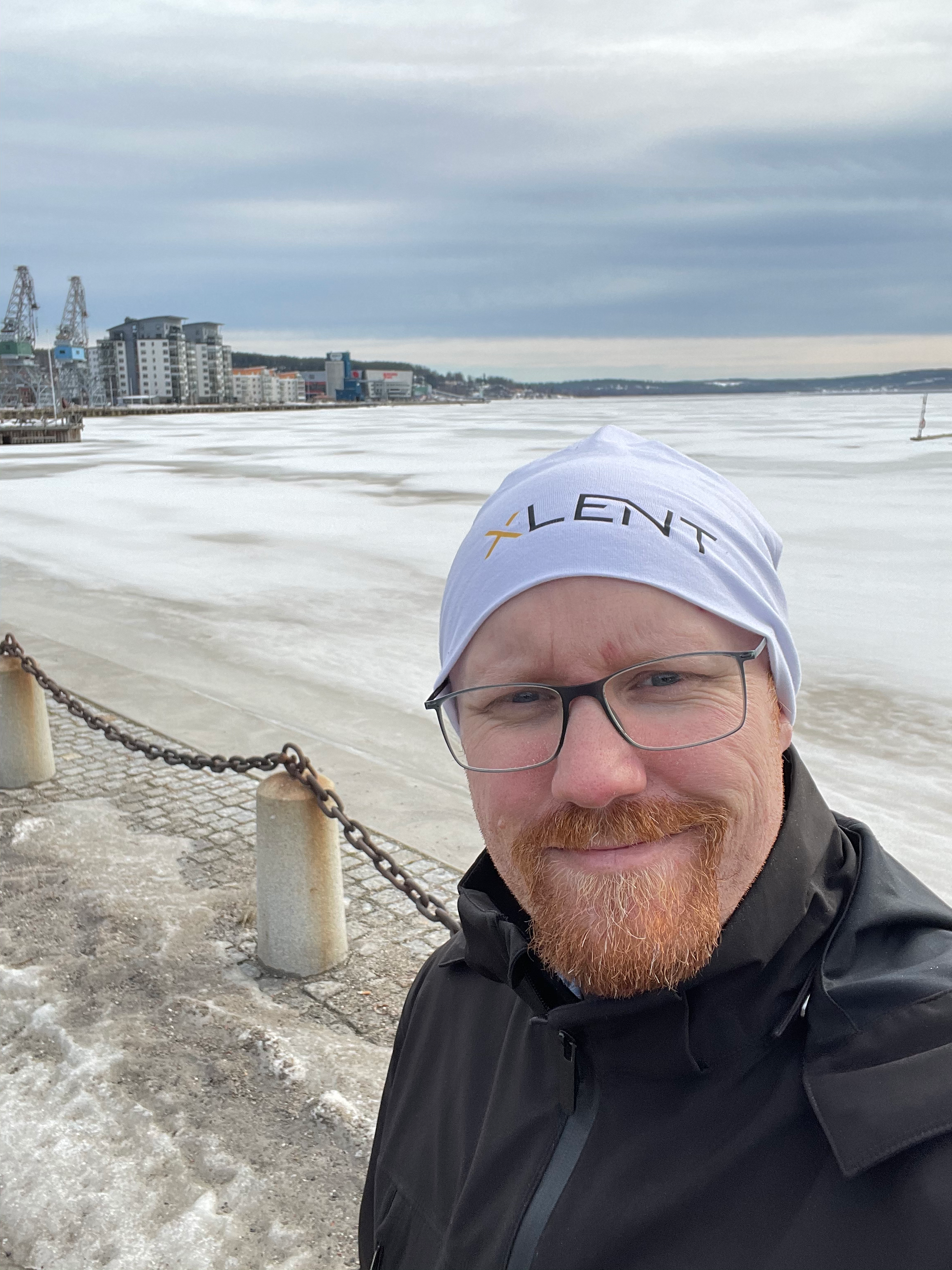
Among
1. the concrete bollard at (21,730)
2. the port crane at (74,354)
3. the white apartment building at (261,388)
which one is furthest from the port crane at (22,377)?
the concrete bollard at (21,730)

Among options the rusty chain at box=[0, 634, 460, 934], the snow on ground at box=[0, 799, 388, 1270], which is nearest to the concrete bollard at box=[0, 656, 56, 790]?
the snow on ground at box=[0, 799, 388, 1270]

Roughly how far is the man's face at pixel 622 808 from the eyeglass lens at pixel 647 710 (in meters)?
0.02

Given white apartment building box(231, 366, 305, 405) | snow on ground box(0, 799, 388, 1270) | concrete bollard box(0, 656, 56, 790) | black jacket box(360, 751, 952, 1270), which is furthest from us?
white apartment building box(231, 366, 305, 405)

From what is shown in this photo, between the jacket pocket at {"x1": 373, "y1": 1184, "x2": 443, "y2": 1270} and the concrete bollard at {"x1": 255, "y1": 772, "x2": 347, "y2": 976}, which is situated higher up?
the jacket pocket at {"x1": 373, "y1": 1184, "x2": 443, "y2": 1270}

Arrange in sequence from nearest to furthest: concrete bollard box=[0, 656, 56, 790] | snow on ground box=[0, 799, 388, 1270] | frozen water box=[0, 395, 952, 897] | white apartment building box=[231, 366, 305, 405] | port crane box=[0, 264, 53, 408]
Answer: snow on ground box=[0, 799, 388, 1270] < concrete bollard box=[0, 656, 56, 790] < frozen water box=[0, 395, 952, 897] < port crane box=[0, 264, 53, 408] < white apartment building box=[231, 366, 305, 405]

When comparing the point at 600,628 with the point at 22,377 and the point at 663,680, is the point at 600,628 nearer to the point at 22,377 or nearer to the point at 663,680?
the point at 663,680

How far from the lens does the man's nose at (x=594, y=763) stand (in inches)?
52.9

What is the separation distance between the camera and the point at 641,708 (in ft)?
4.68

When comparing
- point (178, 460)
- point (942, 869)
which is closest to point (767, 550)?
point (942, 869)

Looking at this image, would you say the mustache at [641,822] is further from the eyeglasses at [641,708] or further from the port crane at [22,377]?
the port crane at [22,377]

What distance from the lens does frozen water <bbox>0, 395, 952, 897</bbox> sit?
269 inches

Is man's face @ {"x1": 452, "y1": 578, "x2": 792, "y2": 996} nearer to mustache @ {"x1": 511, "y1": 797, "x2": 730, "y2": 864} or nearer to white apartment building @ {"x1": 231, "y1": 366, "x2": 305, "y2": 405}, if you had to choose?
mustache @ {"x1": 511, "y1": 797, "x2": 730, "y2": 864}

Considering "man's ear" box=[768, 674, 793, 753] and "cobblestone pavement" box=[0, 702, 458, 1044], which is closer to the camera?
"man's ear" box=[768, 674, 793, 753]

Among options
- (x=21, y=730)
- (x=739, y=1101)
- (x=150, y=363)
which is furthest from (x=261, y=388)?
(x=739, y=1101)
